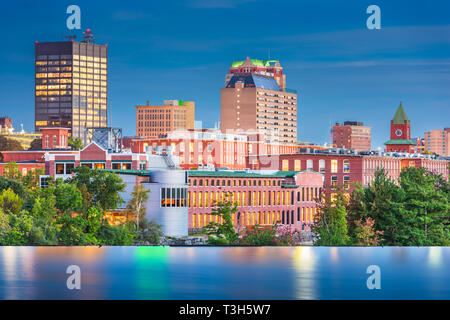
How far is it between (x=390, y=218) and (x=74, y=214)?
102ft

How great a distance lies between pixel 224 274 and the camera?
3341 centimetres

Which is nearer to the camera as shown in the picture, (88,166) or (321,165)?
(88,166)

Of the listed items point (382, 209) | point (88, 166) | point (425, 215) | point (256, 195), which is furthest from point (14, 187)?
point (425, 215)

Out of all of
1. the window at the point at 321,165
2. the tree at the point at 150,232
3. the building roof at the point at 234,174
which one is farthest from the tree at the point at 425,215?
the window at the point at 321,165

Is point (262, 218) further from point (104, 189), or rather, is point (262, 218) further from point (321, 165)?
point (321, 165)

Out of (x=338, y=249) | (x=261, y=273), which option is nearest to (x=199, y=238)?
(x=338, y=249)

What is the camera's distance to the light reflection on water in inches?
1183

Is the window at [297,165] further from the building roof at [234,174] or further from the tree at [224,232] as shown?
the tree at [224,232]

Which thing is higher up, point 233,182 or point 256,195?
point 233,182

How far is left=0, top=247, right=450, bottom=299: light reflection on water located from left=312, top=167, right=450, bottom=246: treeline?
25637 mm

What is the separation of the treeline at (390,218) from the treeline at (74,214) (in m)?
19.1
